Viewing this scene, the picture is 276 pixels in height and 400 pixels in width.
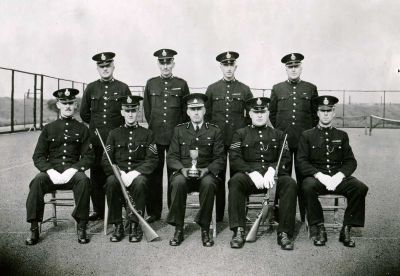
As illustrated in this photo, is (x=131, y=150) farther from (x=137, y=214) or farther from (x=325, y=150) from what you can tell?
(x=325, y=150)

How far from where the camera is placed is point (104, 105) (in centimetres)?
539

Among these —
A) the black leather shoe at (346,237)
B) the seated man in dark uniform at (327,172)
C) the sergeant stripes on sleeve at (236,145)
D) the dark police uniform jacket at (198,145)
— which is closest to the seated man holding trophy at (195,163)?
the dark police uniform jacket at (198,145)

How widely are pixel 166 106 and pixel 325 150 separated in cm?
188

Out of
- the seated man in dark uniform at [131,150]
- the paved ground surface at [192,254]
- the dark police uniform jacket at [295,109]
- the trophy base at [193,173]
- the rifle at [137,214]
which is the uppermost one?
the dark police uniform jacket at [295,109]

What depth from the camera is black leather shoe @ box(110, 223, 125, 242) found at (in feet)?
14.8

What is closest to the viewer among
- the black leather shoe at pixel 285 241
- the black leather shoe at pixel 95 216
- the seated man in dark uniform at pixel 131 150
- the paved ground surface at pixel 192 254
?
the paved ground surface at pixel 192 254

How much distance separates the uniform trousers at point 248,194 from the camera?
441cm

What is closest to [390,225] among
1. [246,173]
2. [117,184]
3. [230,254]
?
[246,173]

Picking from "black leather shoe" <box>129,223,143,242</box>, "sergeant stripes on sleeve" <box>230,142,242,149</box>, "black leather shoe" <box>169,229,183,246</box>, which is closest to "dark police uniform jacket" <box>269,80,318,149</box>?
"sergeant stripes on sleeve" <box>230,142,242,149</box>

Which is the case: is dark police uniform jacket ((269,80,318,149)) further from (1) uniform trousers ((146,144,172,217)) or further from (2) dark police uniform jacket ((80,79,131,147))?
(2) dark police uniform jacket ((80,79,131,147))

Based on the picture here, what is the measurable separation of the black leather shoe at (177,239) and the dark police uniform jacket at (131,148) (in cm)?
83

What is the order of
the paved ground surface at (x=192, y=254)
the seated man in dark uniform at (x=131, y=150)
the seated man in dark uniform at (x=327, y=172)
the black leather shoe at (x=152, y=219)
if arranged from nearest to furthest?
1. the paved ground surface at (x=192, y=254)
2. the seated man in dark uniform at (x=327, y=172)
3. the seated man in dark uniform at (x=131, y=150)
4. the black leather shoe at (x=152, y=219)

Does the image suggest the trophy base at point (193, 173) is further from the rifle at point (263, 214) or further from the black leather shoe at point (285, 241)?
the black leather shoe at point (285, 241)

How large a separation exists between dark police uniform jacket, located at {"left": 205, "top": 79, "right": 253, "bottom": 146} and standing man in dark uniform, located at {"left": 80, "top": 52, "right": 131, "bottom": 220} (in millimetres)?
1061
